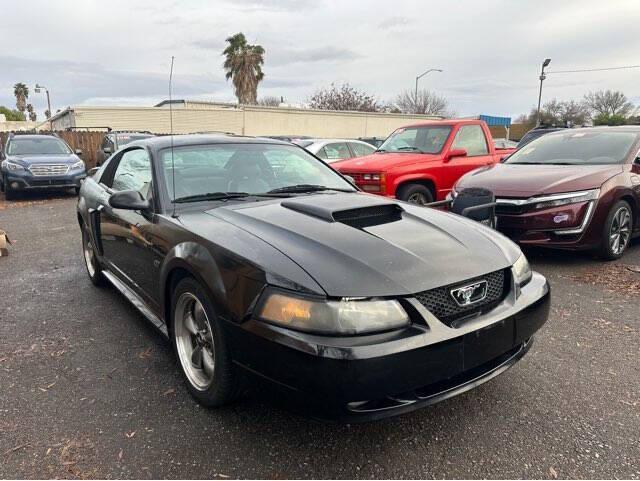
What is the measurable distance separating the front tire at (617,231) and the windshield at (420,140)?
113 inches

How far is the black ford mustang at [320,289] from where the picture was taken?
1.93 metres

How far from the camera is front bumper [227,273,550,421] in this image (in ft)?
6.17

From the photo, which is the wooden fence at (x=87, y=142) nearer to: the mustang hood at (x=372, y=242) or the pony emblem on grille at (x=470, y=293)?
the mustang hood at (x=372, y=242)

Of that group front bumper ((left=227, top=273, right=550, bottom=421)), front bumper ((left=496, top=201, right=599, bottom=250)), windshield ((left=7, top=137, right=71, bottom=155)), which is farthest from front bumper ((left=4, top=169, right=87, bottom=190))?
front bumper ((left=227, top=273, right=550, bottom=421))

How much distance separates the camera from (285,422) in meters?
2.48

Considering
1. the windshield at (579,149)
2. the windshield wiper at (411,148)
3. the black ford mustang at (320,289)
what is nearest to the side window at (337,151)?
the windshield wiper at (411,148)

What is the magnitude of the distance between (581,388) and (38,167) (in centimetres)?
1275

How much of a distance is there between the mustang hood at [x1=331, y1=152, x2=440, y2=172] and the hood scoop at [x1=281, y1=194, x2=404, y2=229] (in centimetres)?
399

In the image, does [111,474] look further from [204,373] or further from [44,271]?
[44,271]

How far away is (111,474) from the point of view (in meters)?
2.13

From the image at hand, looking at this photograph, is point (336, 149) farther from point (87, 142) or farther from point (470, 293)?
point (87, 142)

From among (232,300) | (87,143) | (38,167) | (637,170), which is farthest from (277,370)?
(87,143)

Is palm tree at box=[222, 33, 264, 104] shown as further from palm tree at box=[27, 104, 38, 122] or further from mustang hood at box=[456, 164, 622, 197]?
palm tree at box=[27, 104, 38, 122]

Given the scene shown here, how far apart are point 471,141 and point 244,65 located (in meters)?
33.9
